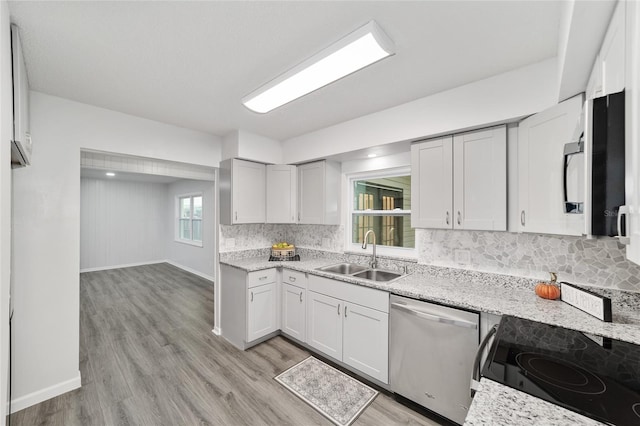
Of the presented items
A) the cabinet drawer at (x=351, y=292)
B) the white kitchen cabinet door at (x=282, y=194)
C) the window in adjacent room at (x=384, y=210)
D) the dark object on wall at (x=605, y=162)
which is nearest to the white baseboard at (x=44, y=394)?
the cabinet drawer at (x=351, y=292)

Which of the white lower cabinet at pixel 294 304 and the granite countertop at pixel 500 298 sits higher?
the granite countertop at pixel 500 298

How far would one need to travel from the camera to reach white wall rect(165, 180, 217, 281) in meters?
5.83

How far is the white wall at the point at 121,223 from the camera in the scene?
21.5 ft

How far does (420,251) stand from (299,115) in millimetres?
1847

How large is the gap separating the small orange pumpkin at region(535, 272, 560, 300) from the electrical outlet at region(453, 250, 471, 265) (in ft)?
1.73

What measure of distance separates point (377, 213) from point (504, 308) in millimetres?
1683

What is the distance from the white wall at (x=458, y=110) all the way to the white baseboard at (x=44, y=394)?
3.23m

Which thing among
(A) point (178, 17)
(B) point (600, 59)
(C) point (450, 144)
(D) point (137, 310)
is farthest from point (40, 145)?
(B) point (600, 59)

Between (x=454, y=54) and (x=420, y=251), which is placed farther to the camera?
(x=420, y=251)

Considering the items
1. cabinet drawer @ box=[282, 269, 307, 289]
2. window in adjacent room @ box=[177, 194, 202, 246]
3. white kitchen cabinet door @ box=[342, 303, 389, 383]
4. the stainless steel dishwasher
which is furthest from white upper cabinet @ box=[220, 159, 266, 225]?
window in adjacent room @ box=[177, 194, 202, 246]

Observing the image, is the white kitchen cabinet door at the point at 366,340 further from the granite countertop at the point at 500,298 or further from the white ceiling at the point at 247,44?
the white ceiling at the point at 247,44

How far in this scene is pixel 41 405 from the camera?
2.10 metres

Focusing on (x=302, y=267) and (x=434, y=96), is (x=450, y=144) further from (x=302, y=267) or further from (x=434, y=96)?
(x=302, y=267)

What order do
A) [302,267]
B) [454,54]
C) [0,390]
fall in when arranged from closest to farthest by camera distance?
[0,390] → [454,54] → [302,267]
